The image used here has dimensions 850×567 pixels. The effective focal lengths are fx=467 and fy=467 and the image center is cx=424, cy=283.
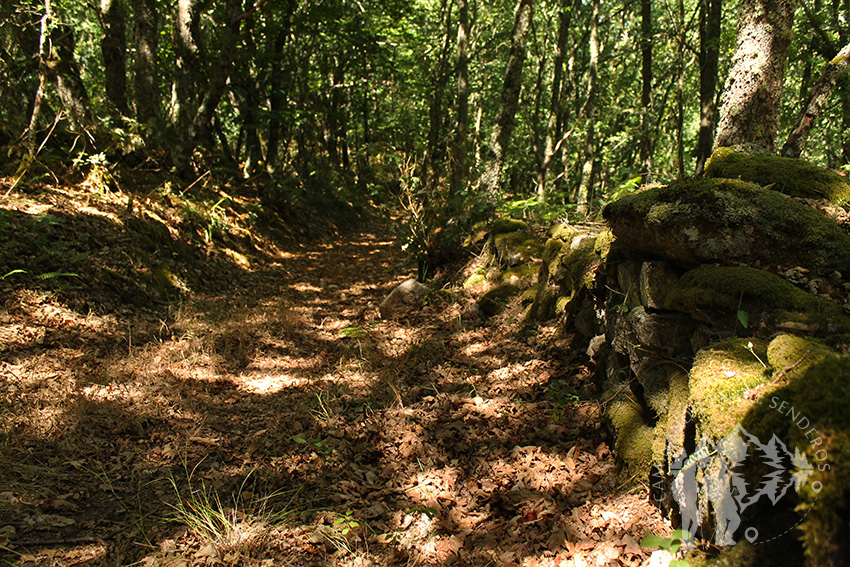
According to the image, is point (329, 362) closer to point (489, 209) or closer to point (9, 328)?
point (9, 328)

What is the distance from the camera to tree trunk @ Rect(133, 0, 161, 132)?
864 centimetres

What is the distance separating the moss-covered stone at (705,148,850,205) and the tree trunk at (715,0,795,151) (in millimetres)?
909

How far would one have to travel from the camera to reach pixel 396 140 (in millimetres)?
20859

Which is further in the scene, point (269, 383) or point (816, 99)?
point (269, 383)

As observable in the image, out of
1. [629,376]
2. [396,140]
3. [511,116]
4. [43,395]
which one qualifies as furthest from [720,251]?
[396,140]

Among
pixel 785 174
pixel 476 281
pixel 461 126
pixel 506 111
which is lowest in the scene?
pixel 476 281

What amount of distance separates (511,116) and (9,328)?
7.50 meters

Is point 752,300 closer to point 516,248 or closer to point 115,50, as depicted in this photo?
point 516,248

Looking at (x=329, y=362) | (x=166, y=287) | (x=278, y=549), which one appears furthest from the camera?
(x=166, y=287)

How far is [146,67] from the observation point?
880 cm

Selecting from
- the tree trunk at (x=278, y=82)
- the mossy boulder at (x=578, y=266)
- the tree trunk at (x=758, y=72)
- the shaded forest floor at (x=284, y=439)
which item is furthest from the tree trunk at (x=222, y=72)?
the tree trunk at (x=758, y=72)

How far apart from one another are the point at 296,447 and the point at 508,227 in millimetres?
4755

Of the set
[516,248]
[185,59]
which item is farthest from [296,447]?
[185,59]

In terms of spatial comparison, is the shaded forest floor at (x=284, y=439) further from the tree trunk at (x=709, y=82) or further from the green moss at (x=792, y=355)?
the tree trunk at (x=709, y=82)
